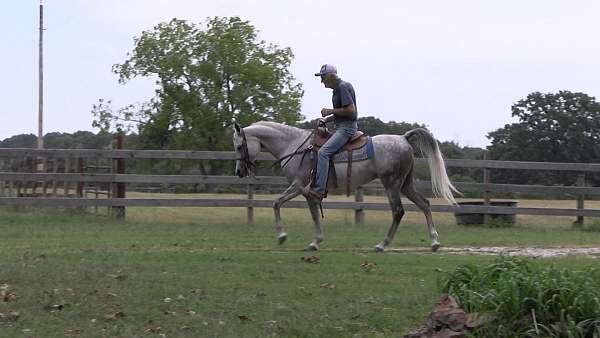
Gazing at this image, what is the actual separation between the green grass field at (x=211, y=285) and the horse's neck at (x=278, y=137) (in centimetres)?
147

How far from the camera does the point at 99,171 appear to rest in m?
21.1

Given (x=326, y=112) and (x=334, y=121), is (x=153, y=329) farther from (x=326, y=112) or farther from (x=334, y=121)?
(x=334, y=121)

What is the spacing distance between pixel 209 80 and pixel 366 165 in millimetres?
26800

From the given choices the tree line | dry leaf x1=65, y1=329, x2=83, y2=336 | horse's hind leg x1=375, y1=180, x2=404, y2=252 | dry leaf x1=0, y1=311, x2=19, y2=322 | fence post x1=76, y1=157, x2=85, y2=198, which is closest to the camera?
dry leaf x1=65, y1=329, x2=83, y2=336

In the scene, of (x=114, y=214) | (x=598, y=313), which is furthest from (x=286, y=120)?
(x=598, y=313)

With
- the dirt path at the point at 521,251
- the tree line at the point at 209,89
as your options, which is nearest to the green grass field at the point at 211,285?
the dirt path at the point at 521,251

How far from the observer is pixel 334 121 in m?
11.7

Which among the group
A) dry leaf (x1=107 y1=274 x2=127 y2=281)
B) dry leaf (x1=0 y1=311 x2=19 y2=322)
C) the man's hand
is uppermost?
the man's hand

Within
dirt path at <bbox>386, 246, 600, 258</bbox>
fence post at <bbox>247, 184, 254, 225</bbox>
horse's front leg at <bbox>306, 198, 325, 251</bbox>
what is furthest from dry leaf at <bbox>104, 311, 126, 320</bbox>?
fence post at <bbox>247, 184, 254, 225</bbox>

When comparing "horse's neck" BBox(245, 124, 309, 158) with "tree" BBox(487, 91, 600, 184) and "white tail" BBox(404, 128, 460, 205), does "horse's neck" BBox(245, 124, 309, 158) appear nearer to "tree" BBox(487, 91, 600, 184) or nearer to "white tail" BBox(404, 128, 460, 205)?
"white tail" BBox(404, 128, 460, 205)

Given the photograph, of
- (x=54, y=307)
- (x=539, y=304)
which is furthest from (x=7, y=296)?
(x=539, y=304)

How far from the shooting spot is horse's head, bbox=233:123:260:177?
39.9 ft

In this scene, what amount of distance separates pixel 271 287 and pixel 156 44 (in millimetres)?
31229

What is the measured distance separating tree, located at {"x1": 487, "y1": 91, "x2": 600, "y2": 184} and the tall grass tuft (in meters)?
32.2
